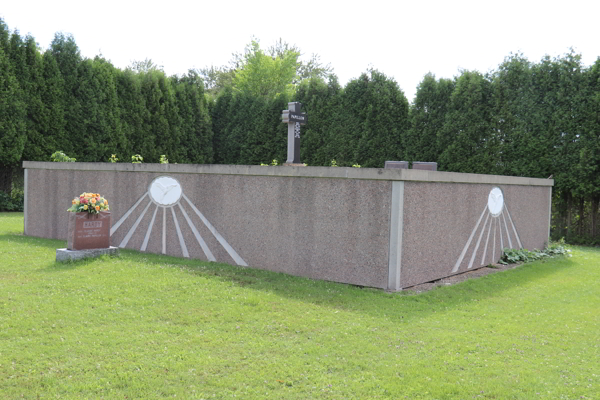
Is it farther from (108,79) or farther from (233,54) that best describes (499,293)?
(233,54)

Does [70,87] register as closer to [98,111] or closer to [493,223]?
[98,111]

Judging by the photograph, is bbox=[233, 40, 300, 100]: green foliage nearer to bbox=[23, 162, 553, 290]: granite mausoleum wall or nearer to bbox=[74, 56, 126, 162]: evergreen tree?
bbox=[74, 56, 126, 162]: evergreen tree

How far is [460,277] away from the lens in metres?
9.23

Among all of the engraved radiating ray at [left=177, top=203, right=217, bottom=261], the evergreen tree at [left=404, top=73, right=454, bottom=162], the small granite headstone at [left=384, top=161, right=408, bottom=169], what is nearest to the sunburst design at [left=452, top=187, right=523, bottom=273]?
the small granite headstone at [left=384, top=161, right=408, bottom=169]

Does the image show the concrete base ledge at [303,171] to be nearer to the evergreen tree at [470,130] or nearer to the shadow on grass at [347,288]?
the shadow on grass at [347,288]

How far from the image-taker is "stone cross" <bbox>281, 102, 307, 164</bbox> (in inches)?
421

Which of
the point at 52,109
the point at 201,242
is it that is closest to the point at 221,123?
the point at 52,109

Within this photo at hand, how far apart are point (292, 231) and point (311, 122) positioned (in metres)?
13.7

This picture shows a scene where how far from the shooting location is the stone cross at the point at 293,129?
10688 millimetres

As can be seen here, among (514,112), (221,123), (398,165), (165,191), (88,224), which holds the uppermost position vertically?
(221,123)

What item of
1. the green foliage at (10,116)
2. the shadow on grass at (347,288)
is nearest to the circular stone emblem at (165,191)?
the shadow on grass at (347,288)

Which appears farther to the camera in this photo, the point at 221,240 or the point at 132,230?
the point at 132,230

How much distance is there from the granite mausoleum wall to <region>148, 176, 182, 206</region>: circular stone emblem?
0.06ft

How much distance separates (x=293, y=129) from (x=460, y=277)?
14.1 ft
